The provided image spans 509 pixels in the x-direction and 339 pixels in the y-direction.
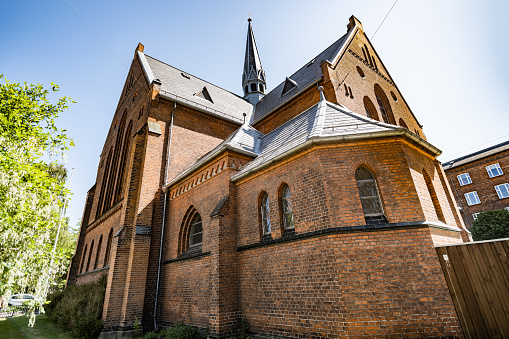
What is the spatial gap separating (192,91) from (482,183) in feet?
99.8

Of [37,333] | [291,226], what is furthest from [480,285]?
[37,333]

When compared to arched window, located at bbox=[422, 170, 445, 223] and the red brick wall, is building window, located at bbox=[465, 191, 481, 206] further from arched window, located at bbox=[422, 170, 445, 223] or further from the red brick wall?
the red brick wall

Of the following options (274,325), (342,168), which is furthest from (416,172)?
(274,325)

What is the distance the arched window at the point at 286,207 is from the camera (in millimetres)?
7627

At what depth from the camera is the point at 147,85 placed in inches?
612

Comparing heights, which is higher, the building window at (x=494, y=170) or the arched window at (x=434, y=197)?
the building window at (x=494, y=170)

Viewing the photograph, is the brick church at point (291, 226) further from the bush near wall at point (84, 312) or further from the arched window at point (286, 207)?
the bush near wall at point (84, 312)

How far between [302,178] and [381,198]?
6.85ft

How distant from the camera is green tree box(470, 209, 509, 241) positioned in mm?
19634

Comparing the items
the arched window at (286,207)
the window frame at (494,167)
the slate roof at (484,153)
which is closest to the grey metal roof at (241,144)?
the arched window at (286,207)

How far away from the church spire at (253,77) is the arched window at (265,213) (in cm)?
1810

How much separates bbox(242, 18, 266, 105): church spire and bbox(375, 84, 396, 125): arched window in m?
11.9

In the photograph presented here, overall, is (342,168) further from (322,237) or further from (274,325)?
(274,325)

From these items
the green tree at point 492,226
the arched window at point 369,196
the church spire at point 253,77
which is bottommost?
the arched window at point 369,196
